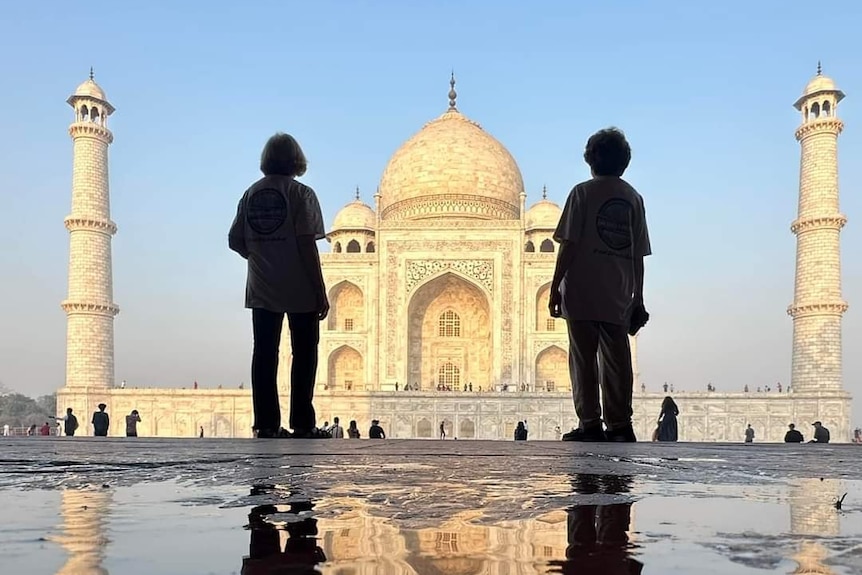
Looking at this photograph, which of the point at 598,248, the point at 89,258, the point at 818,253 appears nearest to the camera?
the point at 598,248

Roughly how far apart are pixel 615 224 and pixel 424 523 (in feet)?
9.99

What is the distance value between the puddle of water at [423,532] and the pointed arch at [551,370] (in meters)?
21.6

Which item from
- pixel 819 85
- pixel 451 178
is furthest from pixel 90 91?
pixel 819 85

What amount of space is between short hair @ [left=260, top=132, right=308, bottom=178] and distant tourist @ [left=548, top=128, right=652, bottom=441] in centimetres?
128

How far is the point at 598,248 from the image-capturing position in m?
3.78

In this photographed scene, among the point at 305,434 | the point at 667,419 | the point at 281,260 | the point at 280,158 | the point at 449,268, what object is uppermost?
the point at 449,268

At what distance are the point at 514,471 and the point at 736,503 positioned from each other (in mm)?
792

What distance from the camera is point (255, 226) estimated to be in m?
3.86

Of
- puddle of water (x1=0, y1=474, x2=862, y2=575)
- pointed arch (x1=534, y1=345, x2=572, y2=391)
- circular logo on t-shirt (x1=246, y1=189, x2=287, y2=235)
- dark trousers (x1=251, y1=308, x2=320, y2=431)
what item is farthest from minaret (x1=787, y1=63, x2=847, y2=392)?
puddle of water (x1=0, y1=474, x2=862, y2=575)

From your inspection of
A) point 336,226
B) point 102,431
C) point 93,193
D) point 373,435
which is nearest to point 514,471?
point 373,435

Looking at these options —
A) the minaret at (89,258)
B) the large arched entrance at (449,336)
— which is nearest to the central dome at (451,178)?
the large arched entrance at (449,336)

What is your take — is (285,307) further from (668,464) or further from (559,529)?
(559,529)

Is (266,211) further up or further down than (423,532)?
further up

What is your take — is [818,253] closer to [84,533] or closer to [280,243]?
[280,243]
